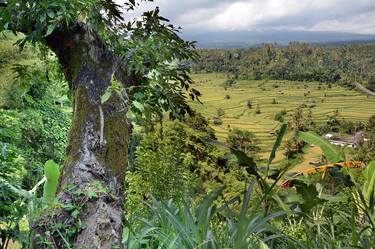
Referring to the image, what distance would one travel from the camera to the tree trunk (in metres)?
1.72

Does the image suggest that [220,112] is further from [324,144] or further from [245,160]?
[245,160]

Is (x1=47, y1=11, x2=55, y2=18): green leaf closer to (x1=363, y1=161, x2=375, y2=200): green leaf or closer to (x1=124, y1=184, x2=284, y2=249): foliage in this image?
(x1=124, y1=184, x2=284, y2=249): foliage

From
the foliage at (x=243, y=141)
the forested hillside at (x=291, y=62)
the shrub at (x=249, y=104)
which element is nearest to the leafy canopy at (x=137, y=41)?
the foliage at (x=243, y=141)

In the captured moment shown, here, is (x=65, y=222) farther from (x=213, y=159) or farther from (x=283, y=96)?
(x=283, y=96)

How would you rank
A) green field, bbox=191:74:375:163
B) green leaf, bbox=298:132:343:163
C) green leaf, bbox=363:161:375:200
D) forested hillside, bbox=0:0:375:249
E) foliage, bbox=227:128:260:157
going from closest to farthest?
forested hillside, bbox=0:0:375:249 → green leaf, bbox=363:161:375:200 → green leaf, bbox=298:132:343:163 → foliage, bbox=227:128:260:157 → green field, bbox=191:74:375:163

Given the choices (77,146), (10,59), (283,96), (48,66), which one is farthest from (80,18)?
(283,96)

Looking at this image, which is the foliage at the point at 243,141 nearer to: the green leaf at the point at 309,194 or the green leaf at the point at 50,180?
the green leaf at the point at 309,194

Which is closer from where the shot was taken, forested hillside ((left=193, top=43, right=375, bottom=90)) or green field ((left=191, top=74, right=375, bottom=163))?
green field ((left=191, top=74, right=375, bottom=163))

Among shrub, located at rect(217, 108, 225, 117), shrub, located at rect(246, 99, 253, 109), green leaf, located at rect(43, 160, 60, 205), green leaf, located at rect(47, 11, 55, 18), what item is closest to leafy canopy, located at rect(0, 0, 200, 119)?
green leaf, located at rect(47, 11, 55, 18)

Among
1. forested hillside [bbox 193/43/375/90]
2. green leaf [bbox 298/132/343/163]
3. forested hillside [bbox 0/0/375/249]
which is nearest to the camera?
forested hillside [bbox 0/0/375/249]

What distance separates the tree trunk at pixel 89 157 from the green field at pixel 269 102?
4148 cm

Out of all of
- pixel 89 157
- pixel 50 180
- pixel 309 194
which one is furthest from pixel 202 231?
pixel 89 157

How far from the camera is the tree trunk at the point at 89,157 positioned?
67.8 inches

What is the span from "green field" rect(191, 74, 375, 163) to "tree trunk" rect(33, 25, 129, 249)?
41476mm
